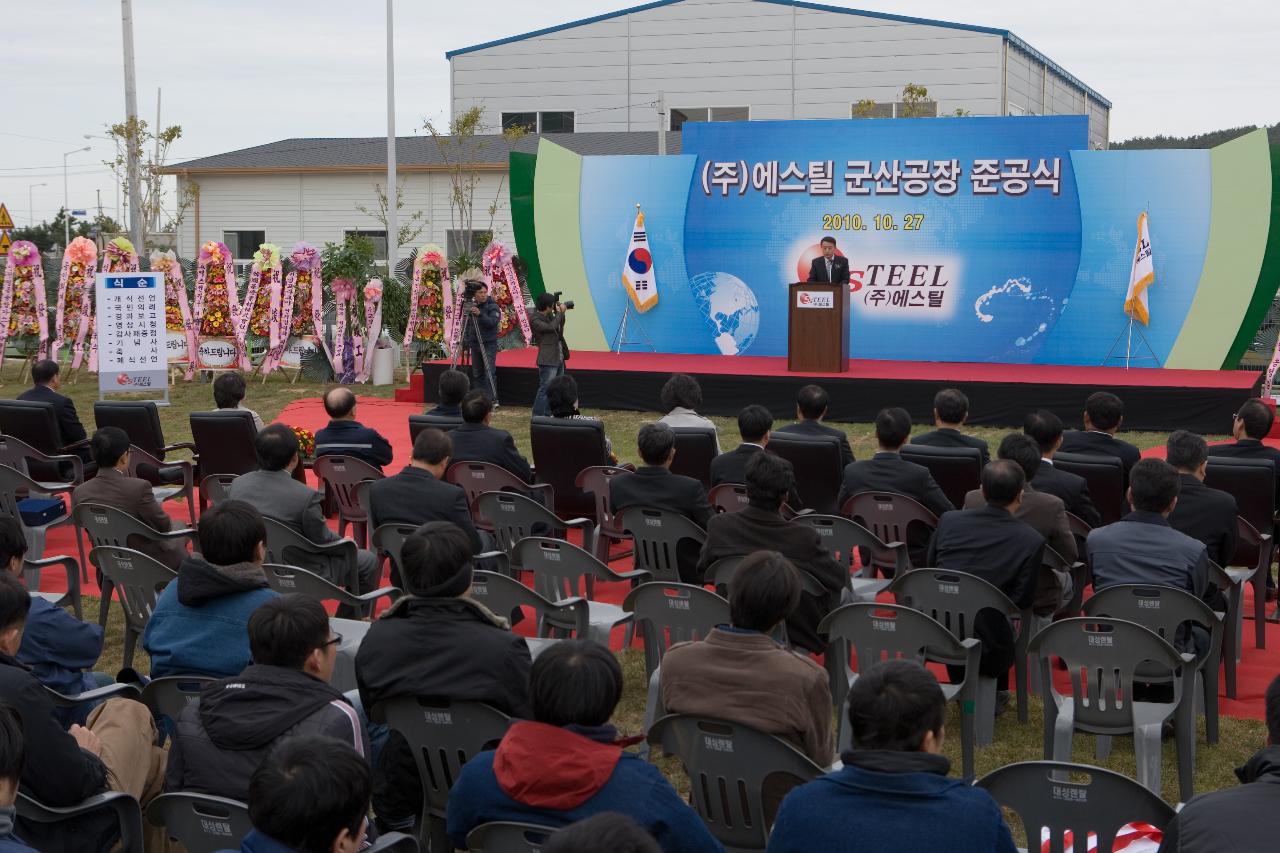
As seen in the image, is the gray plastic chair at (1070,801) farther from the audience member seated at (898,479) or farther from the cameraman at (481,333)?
the cameraman at (481,333)

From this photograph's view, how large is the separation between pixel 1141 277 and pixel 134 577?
11952 mm

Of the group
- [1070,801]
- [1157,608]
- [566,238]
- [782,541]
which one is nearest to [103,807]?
[1070,801]

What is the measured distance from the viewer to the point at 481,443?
700cm

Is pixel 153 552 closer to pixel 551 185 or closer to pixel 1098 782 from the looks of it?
pixel 1098 782

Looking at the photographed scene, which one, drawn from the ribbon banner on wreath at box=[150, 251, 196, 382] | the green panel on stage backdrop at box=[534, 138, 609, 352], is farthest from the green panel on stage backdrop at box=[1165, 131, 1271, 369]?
the ribbon banner on wreath at box=[150, 251, 196, 382]

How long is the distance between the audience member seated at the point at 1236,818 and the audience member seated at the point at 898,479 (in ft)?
11.5

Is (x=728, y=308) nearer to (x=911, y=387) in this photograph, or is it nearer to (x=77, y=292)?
(x=911, y=387)

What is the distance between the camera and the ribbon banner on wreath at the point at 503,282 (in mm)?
16125

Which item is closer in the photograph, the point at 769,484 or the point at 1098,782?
the point at 1098,782

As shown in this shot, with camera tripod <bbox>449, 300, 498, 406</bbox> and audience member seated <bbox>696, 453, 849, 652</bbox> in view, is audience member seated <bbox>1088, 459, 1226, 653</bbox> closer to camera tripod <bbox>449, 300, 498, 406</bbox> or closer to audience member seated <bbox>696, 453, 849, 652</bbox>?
audience member seated <bbox>696, 453, 849, 652</bbox>

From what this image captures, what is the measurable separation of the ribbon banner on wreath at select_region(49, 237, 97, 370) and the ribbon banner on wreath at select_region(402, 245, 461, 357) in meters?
3.82

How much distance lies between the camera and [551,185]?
16.8 meters

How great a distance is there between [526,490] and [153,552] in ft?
6.31

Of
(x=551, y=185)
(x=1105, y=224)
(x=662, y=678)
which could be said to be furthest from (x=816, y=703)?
(x=551, y=185)
